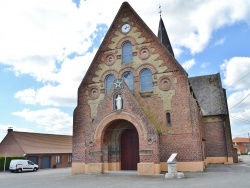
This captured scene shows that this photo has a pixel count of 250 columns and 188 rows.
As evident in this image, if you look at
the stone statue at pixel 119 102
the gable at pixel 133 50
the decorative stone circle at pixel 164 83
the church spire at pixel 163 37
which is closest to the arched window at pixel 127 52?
the gable at pixel 133 50

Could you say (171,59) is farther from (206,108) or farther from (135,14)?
(206,108)

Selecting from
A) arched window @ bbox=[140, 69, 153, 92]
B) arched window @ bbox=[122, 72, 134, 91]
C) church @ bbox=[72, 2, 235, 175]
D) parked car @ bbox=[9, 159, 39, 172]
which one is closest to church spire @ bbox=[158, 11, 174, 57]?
church @ bbox=[72, 2, 235, 175]

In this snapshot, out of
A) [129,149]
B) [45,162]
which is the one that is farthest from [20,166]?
[129,149]

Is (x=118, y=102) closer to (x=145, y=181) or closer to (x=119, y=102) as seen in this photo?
(x=119, y=102)

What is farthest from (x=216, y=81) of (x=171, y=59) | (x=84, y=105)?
(x=84, y=105)

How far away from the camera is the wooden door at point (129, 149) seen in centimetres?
1986

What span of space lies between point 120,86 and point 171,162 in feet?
23.5

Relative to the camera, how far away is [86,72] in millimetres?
22766

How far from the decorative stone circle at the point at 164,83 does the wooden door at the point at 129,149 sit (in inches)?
173

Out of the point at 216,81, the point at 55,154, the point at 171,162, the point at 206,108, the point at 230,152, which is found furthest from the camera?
the point at 55,154

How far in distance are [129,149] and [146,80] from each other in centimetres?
622

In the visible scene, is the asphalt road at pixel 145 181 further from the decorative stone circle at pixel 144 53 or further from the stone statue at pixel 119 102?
the decorative stone circle at pixel 144 53

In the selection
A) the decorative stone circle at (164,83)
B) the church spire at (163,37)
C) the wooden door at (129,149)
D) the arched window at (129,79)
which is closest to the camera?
the decorative stone circle at (164,83)

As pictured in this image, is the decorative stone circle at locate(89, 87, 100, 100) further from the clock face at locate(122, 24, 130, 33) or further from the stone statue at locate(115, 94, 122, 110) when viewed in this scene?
the clock face at locate(122, 24, 130, 33)
